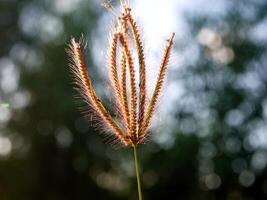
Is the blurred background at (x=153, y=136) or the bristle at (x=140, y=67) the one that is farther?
the blurred background at (x=153, y=136)

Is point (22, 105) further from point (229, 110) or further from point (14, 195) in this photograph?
point (229, 110)

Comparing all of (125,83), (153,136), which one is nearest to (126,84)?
(125,83)

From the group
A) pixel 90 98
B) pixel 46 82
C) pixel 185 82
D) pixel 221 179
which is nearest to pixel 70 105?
pixel 46 82

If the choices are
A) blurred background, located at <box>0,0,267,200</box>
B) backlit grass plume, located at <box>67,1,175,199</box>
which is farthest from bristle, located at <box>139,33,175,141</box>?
blurred background, located at <box>0,0,267,200</box>

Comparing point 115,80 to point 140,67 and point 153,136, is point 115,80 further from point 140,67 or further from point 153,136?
point 153,136

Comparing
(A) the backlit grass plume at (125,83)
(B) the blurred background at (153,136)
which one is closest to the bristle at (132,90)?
(A) the backlit grass plume at (125,83)

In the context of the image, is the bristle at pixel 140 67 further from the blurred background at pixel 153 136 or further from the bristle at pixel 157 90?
the blurred background at pixel 153 136

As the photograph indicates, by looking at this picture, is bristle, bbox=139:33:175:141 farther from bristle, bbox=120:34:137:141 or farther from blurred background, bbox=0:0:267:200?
blurred background, bbox=0:0:267:200
